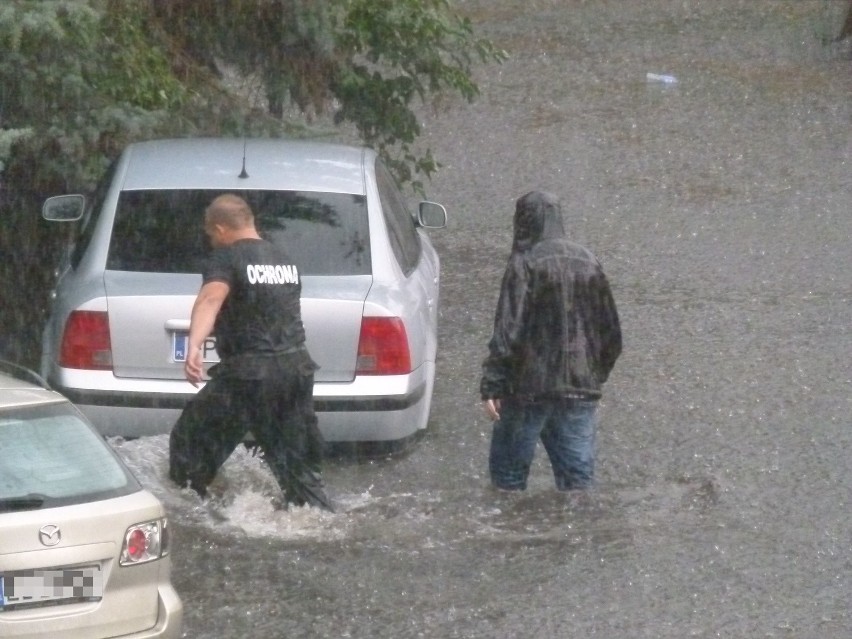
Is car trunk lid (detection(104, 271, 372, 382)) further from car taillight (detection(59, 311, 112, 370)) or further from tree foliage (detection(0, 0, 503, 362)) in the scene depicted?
tree foliage (detection(0, 0, 503, 362))

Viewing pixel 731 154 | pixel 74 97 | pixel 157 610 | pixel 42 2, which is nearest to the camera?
pixel 157 610

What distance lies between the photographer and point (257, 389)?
6.67 m

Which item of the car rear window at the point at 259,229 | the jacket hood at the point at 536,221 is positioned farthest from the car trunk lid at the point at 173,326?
the jacket hood at the point at 536,221

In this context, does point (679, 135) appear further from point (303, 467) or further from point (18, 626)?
point (18, 626)

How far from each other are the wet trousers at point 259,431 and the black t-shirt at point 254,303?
0.13m

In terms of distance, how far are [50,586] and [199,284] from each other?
3030 mm

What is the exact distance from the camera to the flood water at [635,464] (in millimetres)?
6059

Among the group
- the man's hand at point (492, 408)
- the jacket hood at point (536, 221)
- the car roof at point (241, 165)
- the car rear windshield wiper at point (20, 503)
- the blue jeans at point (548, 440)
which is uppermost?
the jacket hood at point (536, 221)

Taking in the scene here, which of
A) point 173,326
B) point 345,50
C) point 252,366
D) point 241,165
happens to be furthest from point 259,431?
point 345,50

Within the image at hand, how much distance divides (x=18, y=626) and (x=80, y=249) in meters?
3.73

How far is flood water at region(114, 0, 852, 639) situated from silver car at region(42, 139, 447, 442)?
372mm

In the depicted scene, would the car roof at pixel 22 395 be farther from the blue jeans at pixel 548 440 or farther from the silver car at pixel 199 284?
the blue jeans at pixel 548 440

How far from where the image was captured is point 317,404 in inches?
287

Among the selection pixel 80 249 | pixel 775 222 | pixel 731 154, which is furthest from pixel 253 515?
pixel 731 154
